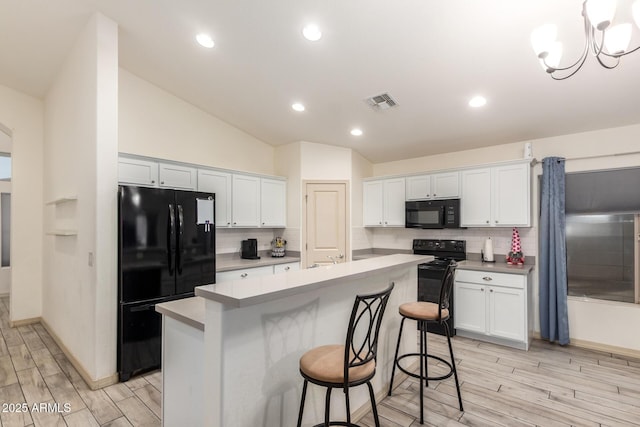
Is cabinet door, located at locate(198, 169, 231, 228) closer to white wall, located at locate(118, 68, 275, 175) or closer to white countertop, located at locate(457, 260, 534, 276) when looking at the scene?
white wall, located at locate(118, 68, 275, 175)

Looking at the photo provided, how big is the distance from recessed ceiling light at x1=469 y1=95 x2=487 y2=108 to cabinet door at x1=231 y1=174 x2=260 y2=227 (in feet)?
9.89

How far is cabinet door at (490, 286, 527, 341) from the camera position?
11.8 feet

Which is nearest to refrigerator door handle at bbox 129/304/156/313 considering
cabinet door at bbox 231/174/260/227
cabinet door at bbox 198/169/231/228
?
cabinet door at bbox 198/169/231/228

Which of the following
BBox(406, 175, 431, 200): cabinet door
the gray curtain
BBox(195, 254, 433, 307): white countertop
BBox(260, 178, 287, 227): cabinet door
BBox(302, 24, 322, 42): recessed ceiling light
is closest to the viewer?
BBox(195, 254, 433, 307): white countertop

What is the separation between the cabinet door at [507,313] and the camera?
3.59 m

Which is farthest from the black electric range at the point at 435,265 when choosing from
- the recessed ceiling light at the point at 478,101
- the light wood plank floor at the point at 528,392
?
the recessed ceiling light at the point at 478,101

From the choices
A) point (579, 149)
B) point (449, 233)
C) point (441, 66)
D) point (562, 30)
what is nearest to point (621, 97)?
point (579, 149)

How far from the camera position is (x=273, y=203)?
498 centimetres

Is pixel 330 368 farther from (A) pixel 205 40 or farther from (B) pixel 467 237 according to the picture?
(B) pixel 467 237

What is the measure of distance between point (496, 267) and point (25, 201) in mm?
6350

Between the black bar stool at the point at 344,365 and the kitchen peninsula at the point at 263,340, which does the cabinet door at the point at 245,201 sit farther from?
the black bar stool at the point at 344,365

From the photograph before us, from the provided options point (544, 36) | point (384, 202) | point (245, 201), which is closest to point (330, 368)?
point (544, 36)

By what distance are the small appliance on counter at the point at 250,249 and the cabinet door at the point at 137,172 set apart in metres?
1.60

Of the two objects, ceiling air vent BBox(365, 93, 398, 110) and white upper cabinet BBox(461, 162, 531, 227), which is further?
white upper cabinet BBox(461, 162, 531, 227)
